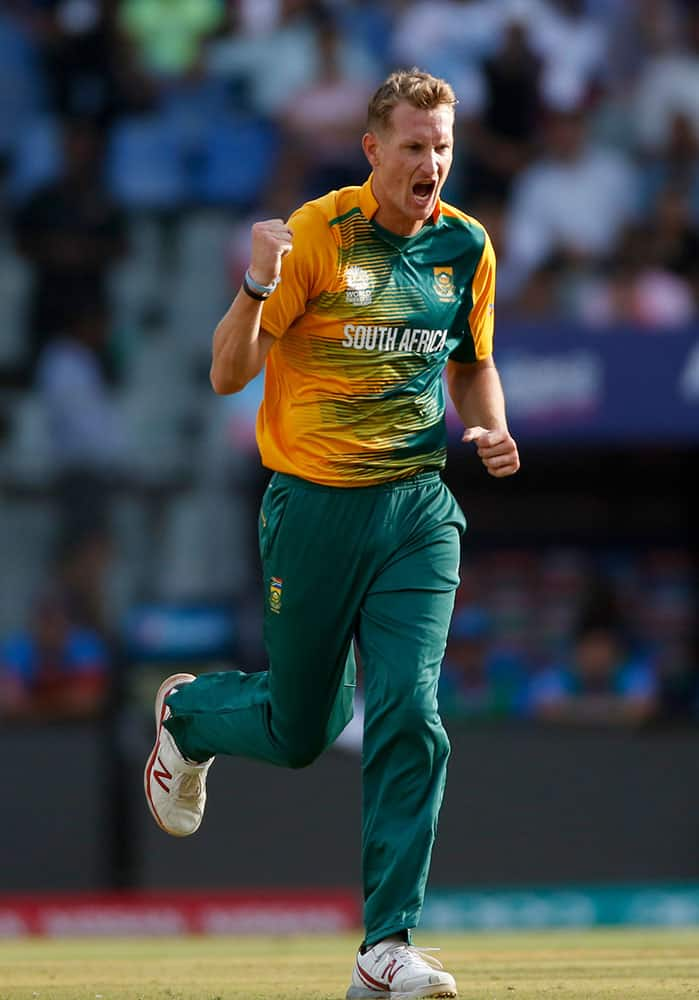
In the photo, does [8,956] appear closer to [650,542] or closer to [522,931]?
[522,931]

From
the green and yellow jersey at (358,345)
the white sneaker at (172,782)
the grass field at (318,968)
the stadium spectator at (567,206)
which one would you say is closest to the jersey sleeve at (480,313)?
the green and yellow jersey at (358,345)

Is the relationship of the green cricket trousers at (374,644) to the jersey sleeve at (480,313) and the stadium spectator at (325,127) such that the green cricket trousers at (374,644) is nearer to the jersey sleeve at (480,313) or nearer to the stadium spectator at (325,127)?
the jersey sleeve at (480,313)

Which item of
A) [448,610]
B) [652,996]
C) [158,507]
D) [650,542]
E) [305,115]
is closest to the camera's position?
[652,996]

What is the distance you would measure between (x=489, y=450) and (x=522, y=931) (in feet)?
17.0

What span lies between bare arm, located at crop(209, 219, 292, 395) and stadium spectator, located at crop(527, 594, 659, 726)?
5664mm

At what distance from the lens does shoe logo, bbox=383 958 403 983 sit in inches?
178

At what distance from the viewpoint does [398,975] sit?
4.50m

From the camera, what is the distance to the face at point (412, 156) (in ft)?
15.2

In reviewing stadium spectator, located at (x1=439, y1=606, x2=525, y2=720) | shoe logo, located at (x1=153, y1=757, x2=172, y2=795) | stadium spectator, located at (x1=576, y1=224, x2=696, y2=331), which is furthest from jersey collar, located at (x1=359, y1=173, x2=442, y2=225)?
stadium spectator, located at (x1=576, y1=224, x2=696, y2=331)

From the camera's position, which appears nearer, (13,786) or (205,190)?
(13,786)

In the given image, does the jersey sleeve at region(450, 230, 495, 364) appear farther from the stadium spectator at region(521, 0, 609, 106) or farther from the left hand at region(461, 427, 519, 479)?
the stadium spectator at region(521, 0, 609, 106)

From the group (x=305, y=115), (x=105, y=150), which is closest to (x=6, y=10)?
(x=105, y=150)

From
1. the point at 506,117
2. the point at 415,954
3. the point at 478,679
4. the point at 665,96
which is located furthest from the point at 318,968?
the point at 665,96

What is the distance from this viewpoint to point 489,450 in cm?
469
